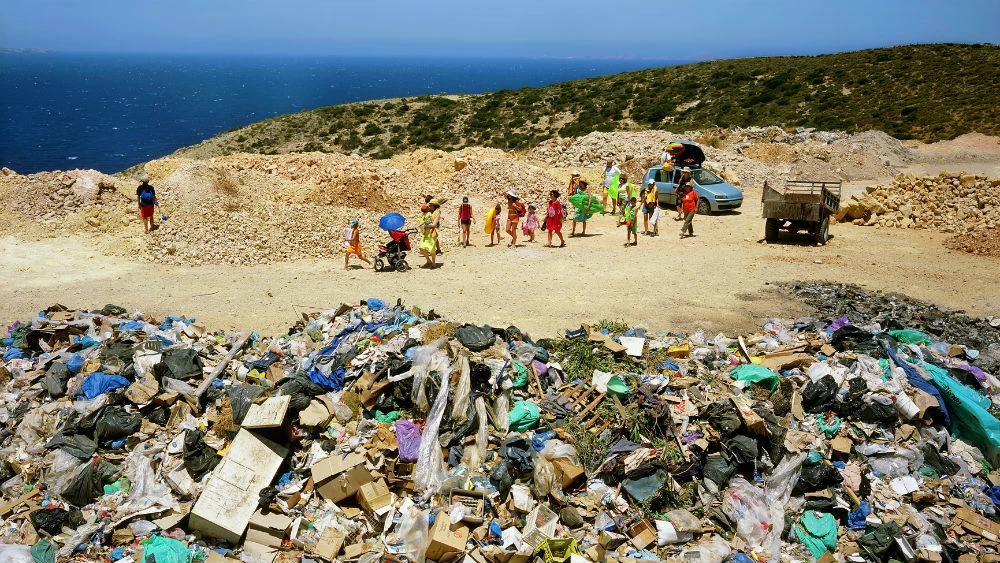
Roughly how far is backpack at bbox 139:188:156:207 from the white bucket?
16673 mm

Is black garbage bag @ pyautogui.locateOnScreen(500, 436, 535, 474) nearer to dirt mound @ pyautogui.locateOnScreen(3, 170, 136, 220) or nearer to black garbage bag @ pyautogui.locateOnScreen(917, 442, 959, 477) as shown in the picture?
black garbage bag @ pyautogui.locateOnScreen(917, 442, 959, 477)

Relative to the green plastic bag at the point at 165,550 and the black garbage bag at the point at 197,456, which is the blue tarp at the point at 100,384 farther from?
the green plastic bag at the point at 165,550

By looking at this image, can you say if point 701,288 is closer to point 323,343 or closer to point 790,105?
point 323,343

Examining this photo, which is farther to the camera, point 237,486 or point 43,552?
point 237,486

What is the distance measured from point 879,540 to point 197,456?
7.48 metres

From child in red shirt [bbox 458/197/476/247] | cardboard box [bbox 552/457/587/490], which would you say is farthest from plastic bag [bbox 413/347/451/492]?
child in red shirt [bbox 458/197/476/247]

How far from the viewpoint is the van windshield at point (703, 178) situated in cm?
2149

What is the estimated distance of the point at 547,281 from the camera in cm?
1401

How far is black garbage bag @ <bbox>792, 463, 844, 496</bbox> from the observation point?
7.38 m

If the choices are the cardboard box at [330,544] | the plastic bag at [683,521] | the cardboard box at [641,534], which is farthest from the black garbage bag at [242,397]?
the plastic bag at [683,521]

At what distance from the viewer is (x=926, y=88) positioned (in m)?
42.0

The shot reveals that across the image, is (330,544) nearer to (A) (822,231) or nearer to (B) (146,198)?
(B) (146,198)

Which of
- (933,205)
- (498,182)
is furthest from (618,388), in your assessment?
(933,205)

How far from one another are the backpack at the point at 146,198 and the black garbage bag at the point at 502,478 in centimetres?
1350
